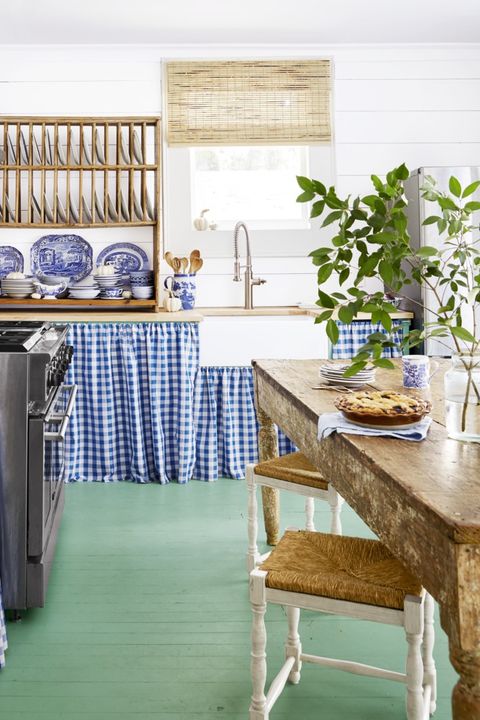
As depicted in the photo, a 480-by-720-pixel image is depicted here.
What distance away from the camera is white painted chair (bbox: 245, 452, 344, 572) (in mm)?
2430

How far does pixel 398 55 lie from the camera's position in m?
4.77

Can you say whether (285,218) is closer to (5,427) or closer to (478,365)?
(5,427)

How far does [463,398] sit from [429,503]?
45cm

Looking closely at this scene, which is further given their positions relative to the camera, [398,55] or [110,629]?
[398,55]

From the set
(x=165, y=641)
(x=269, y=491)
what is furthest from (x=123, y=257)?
(x=165, y=641)

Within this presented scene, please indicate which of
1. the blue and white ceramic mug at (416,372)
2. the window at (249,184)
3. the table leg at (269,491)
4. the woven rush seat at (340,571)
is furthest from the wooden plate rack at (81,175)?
the woven rush seat at (340,571)

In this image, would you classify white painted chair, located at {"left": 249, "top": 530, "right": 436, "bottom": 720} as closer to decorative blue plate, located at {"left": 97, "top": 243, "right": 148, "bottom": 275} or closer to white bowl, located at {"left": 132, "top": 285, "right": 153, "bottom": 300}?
white bowl, located at {"left": 132, "top": 285, "right": 153, "bottom": 300}

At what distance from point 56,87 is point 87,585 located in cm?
329

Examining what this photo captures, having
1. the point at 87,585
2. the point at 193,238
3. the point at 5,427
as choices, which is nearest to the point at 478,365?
the point at 5,427

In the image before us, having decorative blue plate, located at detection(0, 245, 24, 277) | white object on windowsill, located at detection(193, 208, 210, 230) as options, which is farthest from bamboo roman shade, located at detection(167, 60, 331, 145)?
decorative blue plate, located at detection(0, 245, 24, 277)

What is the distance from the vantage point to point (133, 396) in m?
4.03

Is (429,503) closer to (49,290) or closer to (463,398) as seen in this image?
(463,398)

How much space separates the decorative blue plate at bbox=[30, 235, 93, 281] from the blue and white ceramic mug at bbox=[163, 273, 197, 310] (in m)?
0.65

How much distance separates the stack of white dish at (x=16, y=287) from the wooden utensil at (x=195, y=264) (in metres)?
0.98
